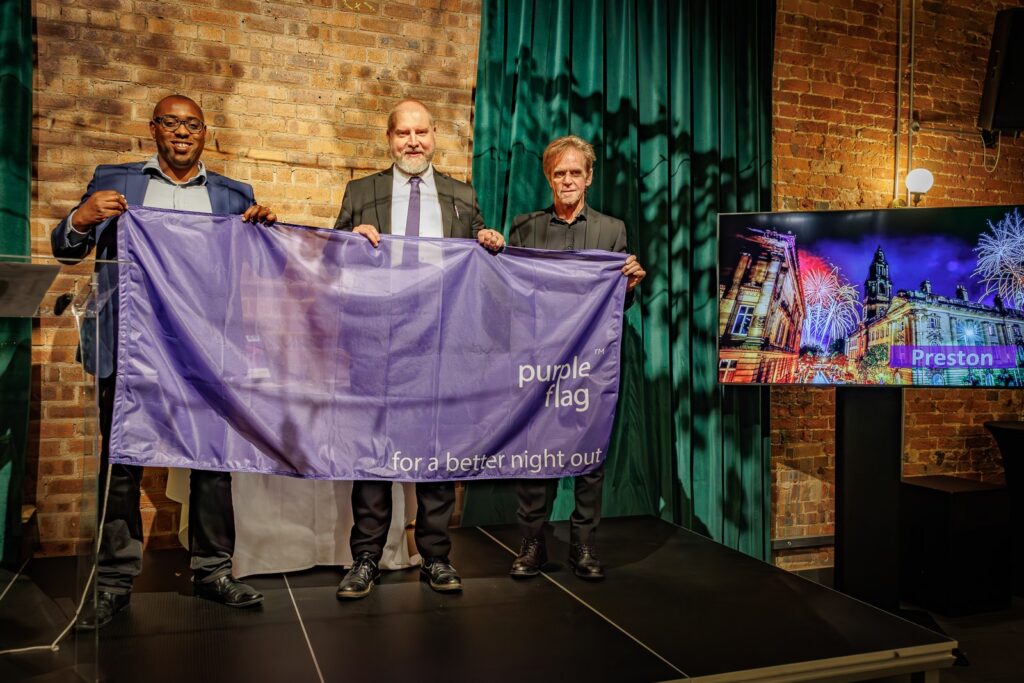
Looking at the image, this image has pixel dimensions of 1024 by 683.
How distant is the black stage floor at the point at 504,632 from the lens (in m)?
2.11

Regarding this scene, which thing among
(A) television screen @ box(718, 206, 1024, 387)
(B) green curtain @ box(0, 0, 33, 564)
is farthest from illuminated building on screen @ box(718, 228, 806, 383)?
(B) green curtain @ box(0, 0, 33, 564)

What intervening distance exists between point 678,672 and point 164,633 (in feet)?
4.73

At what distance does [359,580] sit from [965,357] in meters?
2.46

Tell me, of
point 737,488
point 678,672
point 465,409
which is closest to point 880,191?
point 737,488

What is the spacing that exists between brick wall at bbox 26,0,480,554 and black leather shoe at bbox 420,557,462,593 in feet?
4.20

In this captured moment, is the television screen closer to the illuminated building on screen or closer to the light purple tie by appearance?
the illuminated building on screen

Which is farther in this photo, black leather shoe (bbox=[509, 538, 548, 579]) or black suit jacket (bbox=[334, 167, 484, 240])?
black leather shoe (bbox=[509, 538, 548, 579])

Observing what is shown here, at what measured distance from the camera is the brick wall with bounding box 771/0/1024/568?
4.37 metres

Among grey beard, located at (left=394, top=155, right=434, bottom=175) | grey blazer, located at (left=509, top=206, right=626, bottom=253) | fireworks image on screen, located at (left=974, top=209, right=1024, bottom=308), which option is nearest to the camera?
grey beard, located at (left=394, top=155, right=434, bottom=175)

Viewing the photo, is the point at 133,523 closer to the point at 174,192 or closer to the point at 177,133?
the point at 174,192

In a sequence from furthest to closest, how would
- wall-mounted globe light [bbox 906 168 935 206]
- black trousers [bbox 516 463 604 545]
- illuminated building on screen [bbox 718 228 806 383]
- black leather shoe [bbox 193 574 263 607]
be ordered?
wall-mounted globe light [bbox 906 168 935 206], illuminated building on screen [bbox 718 228 806 383], black trousers [bbox 516 463 604 545], black leather shoe [bbox 193 574 263 607]

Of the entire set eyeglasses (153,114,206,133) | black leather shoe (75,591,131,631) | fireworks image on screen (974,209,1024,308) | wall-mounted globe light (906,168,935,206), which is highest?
wall-mounted globe light (906,168,935,206)

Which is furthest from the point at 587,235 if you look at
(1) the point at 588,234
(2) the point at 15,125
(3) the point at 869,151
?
(3) the point at 869,151

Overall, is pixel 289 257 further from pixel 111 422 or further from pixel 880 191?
pixel 880 191
